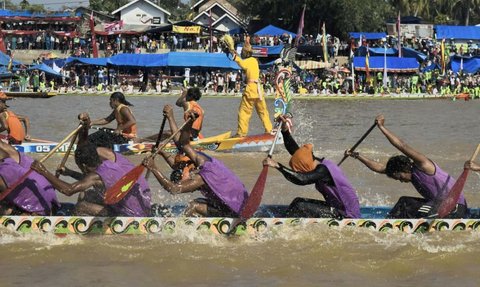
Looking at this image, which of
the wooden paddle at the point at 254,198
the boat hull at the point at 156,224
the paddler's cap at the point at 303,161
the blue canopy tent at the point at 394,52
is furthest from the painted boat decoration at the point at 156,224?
the blue canopy tent at the point at 394,52

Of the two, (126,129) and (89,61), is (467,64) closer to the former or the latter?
(89,61)

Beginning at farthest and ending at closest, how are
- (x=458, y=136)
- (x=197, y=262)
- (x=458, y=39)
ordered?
(x=458, y=39), (x=458, y=136), (x=197, y=262)

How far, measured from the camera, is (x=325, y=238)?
849 cm

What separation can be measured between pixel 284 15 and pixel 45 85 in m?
21.3

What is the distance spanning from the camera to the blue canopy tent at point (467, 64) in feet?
154

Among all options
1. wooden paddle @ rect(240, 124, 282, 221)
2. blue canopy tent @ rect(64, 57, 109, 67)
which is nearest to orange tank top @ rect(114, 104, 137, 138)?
wooden paddle @ rect(240, 124, 282, 221)

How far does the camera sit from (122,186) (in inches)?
318

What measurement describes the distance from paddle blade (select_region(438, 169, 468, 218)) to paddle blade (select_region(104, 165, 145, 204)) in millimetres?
3090

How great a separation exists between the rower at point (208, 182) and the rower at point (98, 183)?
462 millimetres

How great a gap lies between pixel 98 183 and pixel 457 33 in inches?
1946

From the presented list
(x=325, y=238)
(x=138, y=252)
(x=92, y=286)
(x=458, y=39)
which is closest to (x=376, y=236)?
(x=325, y=238)

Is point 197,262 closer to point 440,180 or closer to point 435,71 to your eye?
point 440,180

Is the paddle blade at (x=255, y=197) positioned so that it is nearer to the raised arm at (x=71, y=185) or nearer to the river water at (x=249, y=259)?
the river water at (x=249, y=259)

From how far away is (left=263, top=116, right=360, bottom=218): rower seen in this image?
826cm
